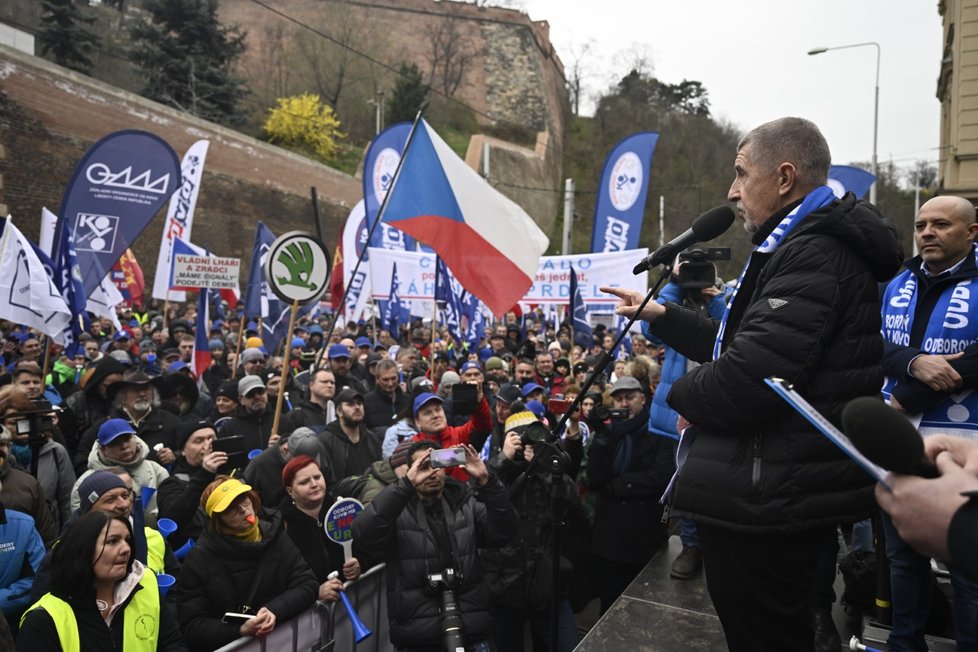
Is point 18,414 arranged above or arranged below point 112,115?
below

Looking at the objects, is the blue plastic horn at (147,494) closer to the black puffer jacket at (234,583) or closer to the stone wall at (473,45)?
the black puffer jacket at (234,583)

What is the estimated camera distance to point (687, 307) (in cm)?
321

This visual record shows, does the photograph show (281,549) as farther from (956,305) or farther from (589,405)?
(956,305)

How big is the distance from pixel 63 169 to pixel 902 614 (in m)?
22.7

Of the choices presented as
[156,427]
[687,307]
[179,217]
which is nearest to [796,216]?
[687,307]

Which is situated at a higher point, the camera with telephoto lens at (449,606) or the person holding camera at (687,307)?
the person holding camera at (687,307)

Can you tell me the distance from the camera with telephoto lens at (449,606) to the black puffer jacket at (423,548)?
0.14 ft

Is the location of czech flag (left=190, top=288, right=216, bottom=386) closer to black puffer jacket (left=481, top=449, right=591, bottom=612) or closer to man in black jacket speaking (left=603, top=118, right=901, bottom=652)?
black puffer jacket (left=481, top=449, right=591, bottom=612)

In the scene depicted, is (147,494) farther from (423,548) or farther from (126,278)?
(126,278)

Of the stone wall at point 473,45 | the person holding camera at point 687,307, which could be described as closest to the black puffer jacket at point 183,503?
the person holding camera at point 687,307

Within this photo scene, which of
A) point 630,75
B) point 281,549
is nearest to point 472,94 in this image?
point 630,75

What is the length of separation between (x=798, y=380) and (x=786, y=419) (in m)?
0.11

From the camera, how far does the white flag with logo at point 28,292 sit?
22.3 ft

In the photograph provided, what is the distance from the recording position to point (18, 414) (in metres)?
4.34
